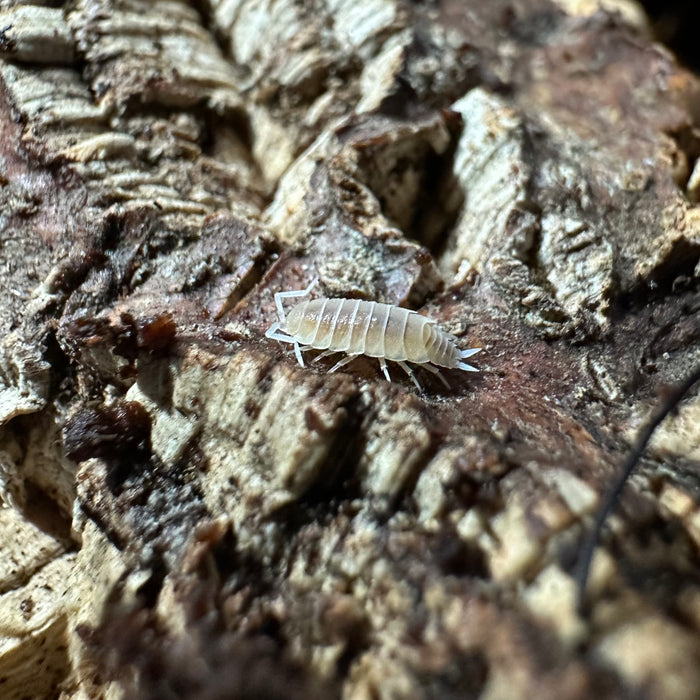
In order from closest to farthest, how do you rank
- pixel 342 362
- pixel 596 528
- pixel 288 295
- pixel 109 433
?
1. pixel 596 528
2. pixel 109 433
3. pixel 342 362
4. pixel 288 295

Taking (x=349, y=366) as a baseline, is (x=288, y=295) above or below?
above

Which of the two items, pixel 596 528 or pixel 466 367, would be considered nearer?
pixel 596 528

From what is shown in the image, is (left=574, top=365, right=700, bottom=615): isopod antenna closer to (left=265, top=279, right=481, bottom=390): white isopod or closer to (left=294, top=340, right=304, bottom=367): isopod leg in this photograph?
(left=265, top=279, right=481, bottom=390): white isopod

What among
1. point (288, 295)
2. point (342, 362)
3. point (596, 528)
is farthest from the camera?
point (288, 295)

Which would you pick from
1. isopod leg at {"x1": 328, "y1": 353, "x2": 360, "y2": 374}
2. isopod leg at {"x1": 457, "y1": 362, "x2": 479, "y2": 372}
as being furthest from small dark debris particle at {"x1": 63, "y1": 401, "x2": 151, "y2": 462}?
isopod leg at {"x1": 457, "y1": 362, "x2": 479, "y2": 372}

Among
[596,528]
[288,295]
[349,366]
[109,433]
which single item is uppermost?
[596,528]

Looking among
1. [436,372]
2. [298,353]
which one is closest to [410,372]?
[436,372]

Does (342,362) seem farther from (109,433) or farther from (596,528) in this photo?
(596,528)
